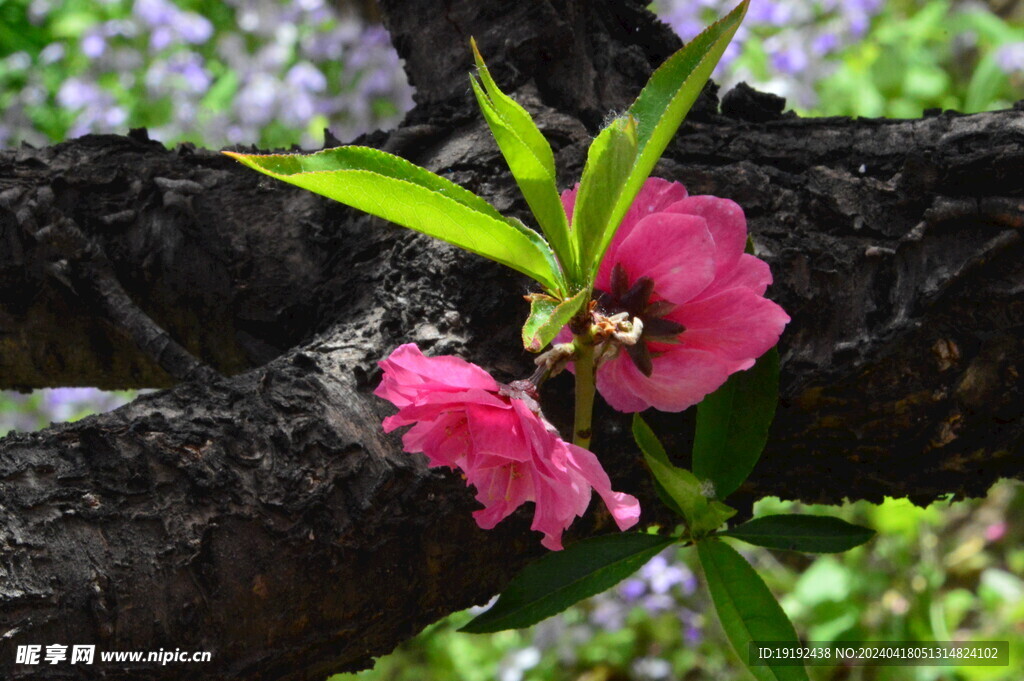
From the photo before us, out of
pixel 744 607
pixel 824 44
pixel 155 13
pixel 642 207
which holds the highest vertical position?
pixel 155 13

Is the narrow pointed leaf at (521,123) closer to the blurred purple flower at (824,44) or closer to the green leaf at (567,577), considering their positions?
the green leaf at (567,577)

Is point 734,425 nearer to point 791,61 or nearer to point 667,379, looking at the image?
point 667,379

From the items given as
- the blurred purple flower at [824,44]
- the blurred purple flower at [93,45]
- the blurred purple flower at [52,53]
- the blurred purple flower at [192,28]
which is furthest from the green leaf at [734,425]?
the blurred purple flower at [52,53]

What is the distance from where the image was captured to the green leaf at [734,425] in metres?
0.64

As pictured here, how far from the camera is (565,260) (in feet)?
1.78

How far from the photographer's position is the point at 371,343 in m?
0.71

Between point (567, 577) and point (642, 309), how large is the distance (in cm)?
22

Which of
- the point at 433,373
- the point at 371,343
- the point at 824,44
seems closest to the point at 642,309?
the point at 433,373

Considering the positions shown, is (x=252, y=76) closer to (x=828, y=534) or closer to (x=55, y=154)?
(x=55, y=154)

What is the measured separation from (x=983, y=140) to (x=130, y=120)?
8.86 ft

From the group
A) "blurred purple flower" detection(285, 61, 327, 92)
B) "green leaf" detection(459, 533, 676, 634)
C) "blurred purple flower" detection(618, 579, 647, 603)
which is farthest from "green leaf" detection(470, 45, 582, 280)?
"blurred purple flower" detection(285, 61, 327, 92)

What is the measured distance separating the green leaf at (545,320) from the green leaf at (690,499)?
16 cm

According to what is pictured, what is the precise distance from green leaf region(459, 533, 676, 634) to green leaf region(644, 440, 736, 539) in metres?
0.02

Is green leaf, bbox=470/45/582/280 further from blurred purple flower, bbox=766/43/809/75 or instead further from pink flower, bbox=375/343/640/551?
blurred purple flower, bbox=766/43/809/75
